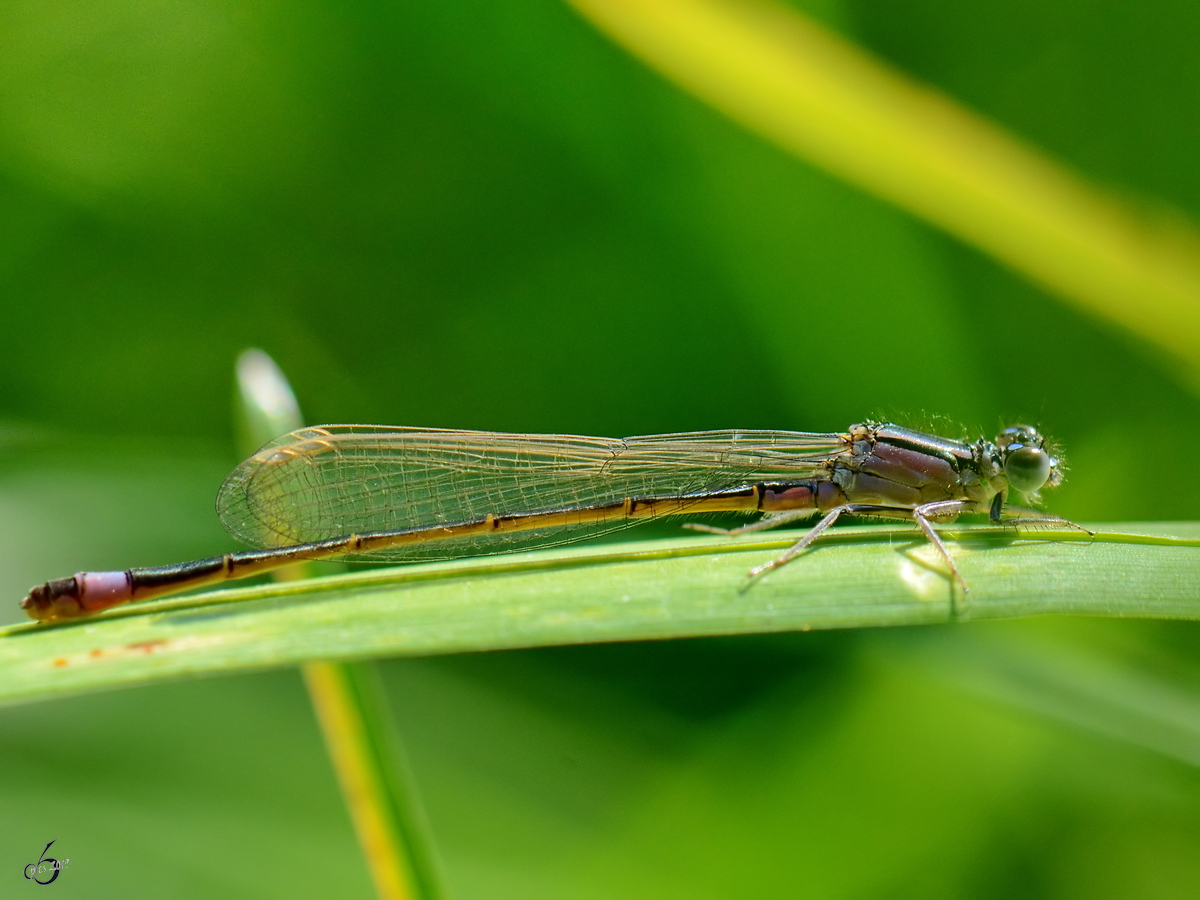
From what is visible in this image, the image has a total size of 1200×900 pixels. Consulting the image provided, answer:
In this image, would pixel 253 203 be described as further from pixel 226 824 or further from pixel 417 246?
pixel 226 824

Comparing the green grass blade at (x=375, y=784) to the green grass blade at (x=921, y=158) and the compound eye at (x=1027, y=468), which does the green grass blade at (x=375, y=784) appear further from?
the compound eye at (x=1027, y=468)

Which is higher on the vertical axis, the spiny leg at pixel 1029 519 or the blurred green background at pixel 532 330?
the blurred green background at pixel 532 330

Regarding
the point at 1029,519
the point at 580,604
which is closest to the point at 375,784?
the point at 580,604

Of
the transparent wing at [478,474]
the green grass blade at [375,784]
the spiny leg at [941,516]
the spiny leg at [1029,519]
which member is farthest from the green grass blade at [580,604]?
the transparent wing at [478,474]

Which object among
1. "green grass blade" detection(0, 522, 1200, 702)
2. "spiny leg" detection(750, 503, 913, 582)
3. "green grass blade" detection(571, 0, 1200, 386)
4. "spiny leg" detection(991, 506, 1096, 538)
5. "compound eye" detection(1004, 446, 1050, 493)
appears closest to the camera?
"green grass blade" detection(0, 522, 1200, 702)

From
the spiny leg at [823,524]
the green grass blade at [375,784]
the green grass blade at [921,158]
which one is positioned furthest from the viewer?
the green grass blade at [921,158]

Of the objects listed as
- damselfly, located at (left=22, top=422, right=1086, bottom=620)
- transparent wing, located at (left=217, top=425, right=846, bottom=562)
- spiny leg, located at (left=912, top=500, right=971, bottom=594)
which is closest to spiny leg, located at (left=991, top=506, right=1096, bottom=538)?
damselfly, located at (left=22, top=422, right=1086, bottom=620)

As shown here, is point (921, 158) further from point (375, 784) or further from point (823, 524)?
point (375, 784)

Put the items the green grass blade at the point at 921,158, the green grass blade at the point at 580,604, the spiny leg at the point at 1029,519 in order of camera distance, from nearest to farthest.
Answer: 1. the green grass blade at the point at 580,604
2. the spiny leg at the point at 1029,519
3. the green grass blade at the point at 921,158

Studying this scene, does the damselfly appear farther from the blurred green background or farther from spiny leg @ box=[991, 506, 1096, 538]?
the blurred green background
